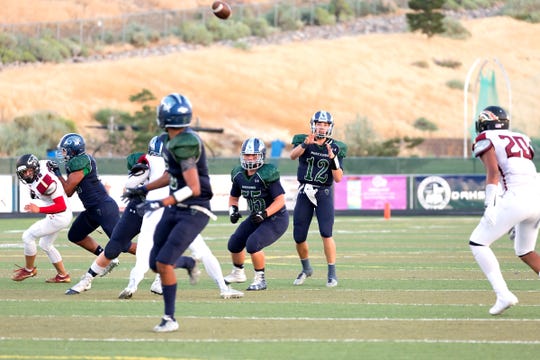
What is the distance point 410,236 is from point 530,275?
28.0 ft

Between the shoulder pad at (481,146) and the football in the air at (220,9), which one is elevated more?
the football in the air at (220,9)

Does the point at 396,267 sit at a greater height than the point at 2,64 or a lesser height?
lesser

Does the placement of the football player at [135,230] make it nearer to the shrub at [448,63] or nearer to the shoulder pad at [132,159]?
the shoulder pad at [132,159]

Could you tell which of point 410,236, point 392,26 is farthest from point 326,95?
point 410,236

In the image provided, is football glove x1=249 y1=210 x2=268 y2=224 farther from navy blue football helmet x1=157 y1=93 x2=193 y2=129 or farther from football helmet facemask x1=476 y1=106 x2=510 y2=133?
navy blue football helmet x1=157 y1=93 x2=193 y2=129

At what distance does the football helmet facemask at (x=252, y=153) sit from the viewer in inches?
505

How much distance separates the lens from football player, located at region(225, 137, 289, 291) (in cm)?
1285

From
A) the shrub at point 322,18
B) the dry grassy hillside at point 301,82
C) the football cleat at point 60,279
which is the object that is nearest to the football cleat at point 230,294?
the football cleat at point 60,279

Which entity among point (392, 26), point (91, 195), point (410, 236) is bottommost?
point (410, 236)

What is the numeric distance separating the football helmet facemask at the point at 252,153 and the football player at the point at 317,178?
2.26ft

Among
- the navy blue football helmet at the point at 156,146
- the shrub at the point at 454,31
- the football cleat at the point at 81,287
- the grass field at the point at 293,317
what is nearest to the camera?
the grass field at the point at 293,317

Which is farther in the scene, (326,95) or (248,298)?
(326,95)

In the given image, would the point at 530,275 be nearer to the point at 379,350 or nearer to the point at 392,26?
the point at 379,350

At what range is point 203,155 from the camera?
9758mm
